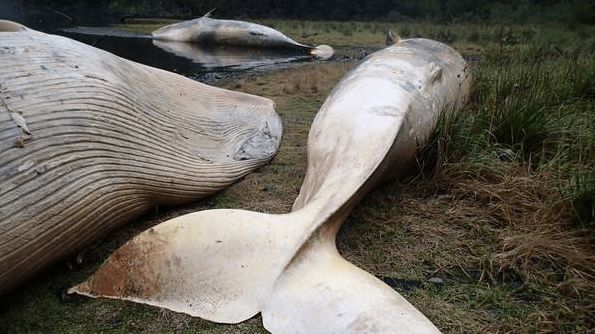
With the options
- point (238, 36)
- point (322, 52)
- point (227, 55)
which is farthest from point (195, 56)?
point (322, 52)

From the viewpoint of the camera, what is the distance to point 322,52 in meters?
12.6

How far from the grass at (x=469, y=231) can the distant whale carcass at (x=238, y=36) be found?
8.22m

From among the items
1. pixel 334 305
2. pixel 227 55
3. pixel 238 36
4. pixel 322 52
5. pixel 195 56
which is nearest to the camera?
pixel 334 305

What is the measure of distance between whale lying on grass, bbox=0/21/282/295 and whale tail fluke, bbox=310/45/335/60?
325 inches

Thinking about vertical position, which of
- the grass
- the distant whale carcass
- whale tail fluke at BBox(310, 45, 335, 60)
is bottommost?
whale tail fluke at BBox(310, 45, 335, 60)

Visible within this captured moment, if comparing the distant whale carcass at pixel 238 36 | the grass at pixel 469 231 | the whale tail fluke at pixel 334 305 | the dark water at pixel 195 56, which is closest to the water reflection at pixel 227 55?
the dark water at pixel 195 56

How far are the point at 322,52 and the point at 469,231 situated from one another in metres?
9.83

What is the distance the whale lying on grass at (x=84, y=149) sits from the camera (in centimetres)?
248

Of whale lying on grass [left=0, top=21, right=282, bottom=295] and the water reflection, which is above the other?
whale lying on grass [left=0, top=21, right=282, bottom=295]

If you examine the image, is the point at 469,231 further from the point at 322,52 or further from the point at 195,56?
the point at 322,52

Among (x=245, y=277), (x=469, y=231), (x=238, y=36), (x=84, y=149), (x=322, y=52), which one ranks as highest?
(x=84, y=149)

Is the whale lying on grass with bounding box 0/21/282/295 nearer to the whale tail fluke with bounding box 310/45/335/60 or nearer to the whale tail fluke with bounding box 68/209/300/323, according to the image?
the whale tail fluke with bounding box 68/209/300/323

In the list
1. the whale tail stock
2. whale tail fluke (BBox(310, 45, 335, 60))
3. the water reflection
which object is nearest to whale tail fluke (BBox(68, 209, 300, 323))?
the whale tail stock

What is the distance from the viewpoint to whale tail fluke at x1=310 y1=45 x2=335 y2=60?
1216cm
